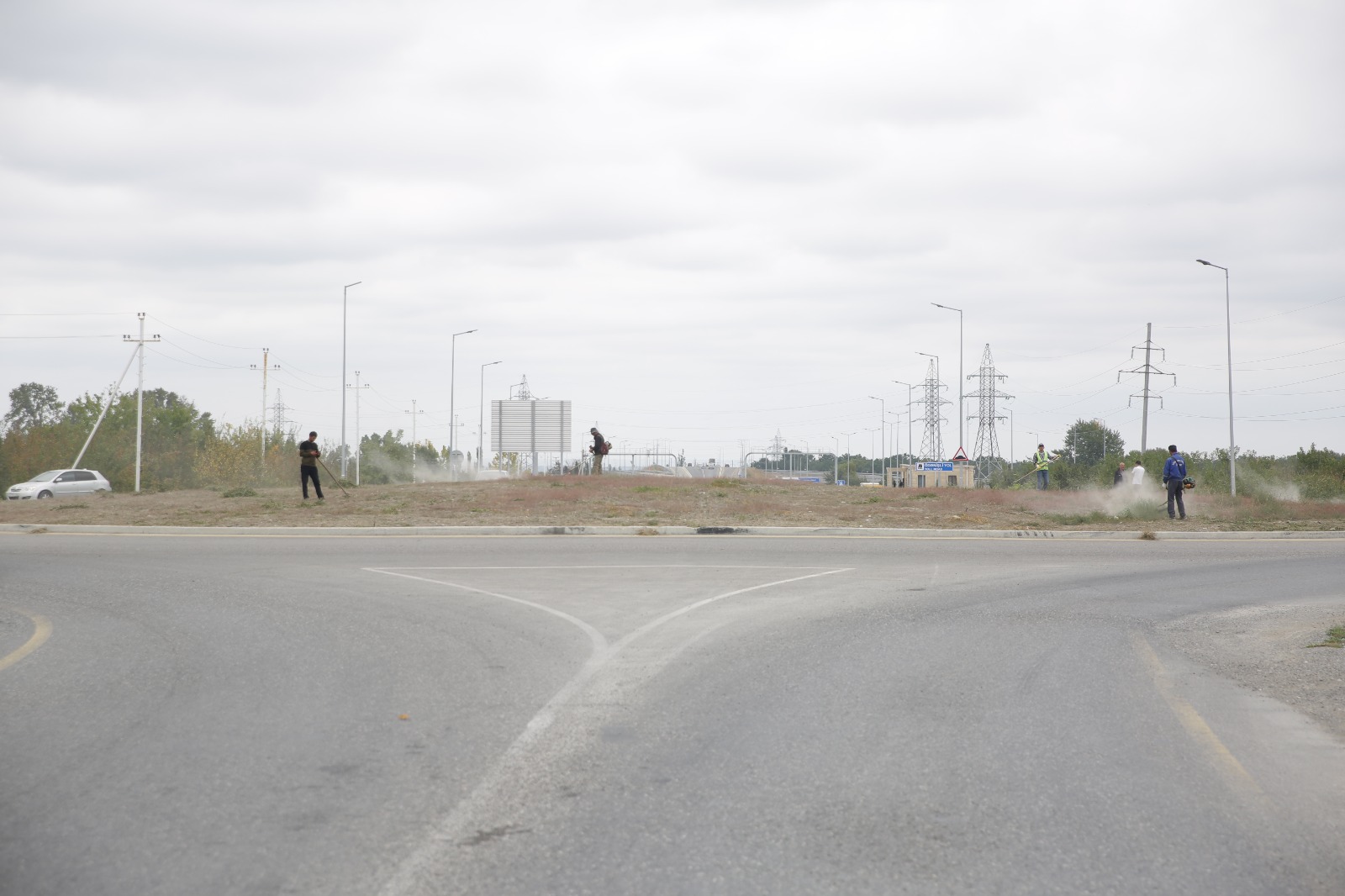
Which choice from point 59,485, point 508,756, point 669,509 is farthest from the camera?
point 59,485

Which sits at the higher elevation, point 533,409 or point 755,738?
point 533,409

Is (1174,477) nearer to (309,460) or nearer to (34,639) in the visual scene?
(309,460)

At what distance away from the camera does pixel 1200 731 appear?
6.68 meters

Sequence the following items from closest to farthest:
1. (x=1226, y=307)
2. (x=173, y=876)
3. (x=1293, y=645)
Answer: (x=173, y=876) < (x=1293, y=645) < (x=1226, y=307)

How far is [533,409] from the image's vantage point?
76875 millimetres

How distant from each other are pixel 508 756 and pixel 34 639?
5878mm

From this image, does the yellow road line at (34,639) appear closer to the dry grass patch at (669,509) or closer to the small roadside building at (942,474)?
the dry grass patch at (669,509)

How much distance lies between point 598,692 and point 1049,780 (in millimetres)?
3009

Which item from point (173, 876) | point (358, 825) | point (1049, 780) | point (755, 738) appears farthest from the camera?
point (755, 738)

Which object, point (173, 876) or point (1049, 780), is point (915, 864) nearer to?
point (1049, 780)

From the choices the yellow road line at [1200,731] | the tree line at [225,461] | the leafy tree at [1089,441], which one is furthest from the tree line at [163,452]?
the leafy tree at [1089,441]

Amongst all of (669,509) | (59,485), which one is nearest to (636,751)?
(669,509)

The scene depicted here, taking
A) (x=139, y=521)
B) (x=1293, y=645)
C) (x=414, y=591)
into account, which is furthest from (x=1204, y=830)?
(x=139, y=521)

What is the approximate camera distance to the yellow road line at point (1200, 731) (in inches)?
222
